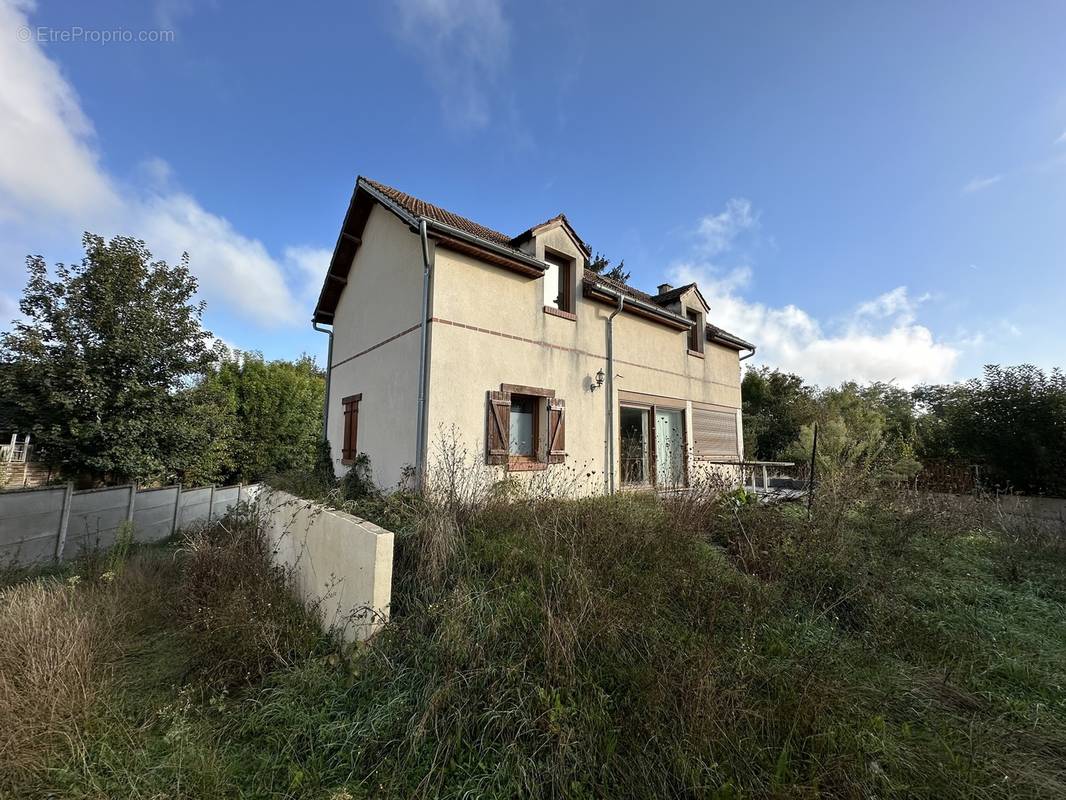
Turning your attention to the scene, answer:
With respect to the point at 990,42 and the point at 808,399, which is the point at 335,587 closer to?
the point at 990,42

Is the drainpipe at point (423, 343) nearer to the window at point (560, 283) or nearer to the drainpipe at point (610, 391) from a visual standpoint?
the window at point (560, 283)

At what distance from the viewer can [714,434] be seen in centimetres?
1215

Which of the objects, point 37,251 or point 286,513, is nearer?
point 286,513

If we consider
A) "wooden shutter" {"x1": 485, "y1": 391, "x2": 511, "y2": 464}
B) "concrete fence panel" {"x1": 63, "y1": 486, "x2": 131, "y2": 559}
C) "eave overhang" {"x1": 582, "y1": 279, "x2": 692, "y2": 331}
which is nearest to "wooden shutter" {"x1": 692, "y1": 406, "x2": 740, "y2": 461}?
"eave overhang" {"x1": 582, "y1": 279, "x2": 692, "y2": 331}

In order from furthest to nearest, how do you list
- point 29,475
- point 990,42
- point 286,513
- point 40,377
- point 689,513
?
point 29,475 < point 40,377 < point 286,513 < point 990,42 < point 689,513

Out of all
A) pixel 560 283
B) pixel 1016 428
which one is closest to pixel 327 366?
pixel 560 283

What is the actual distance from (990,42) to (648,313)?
6369mm

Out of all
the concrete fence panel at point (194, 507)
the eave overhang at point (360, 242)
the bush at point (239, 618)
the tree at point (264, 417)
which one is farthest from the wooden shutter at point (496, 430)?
the tree at point (264, 417)

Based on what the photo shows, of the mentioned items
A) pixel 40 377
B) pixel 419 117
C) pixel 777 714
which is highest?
pixel 419 117

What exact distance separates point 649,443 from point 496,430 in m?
4.50

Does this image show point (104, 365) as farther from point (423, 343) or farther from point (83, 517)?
point (423, 343)

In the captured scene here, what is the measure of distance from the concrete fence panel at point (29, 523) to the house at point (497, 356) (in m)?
4.71

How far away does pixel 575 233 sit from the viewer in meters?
8.94

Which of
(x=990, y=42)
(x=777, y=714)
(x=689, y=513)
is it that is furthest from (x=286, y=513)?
(x=990, y=42)
